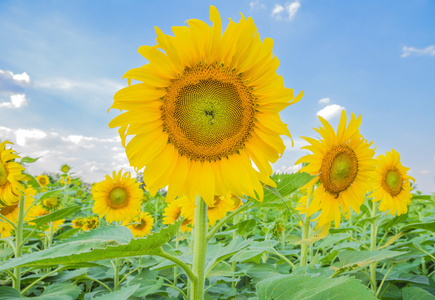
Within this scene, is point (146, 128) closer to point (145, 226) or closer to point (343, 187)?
point (343, 187)

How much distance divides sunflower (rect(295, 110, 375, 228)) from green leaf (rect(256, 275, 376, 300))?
131cm

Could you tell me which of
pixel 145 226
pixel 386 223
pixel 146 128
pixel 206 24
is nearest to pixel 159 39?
pixel 206 24

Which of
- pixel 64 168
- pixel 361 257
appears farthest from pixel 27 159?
pixel 64 168

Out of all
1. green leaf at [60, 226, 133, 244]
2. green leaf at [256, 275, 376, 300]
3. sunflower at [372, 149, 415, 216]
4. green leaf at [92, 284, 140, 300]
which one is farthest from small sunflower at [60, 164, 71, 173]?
green leaf at [256, 275, 376, 300]

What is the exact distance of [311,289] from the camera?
134cm

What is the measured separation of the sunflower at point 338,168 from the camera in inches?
105

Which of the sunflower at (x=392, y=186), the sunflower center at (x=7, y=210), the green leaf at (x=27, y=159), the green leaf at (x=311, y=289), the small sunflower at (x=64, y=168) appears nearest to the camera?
the green leaf at (x=311, y=289)

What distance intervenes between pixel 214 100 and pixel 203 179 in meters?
0.39

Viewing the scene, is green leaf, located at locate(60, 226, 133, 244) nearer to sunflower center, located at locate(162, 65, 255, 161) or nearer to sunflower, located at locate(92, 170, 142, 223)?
sunflower center, located at locate(162, 65, 255, 161)

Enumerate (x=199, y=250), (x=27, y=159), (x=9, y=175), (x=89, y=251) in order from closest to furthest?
1. (x=89, y=251)
2. (x=199, y=250)
3. (x=9, y=175)
4. (x=27, y=159)

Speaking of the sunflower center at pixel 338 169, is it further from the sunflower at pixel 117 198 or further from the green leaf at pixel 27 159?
the sunflower at pixel 117 198

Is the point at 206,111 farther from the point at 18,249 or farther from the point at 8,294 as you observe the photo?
the point at 18,249

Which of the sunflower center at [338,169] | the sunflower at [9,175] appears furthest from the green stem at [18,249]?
the sunflower center at [338,169]

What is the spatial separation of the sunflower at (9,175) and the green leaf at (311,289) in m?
2.53
